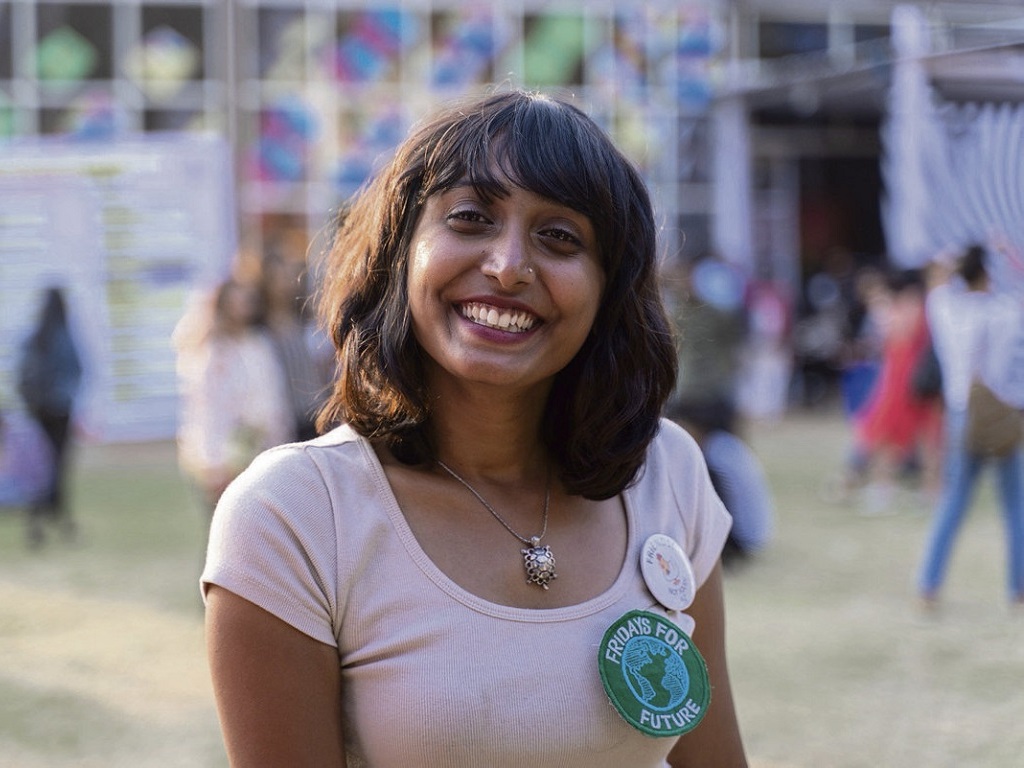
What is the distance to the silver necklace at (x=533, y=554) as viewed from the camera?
5.76 ft

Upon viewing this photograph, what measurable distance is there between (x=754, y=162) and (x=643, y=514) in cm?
1805

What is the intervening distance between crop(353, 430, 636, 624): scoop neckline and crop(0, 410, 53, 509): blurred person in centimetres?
770

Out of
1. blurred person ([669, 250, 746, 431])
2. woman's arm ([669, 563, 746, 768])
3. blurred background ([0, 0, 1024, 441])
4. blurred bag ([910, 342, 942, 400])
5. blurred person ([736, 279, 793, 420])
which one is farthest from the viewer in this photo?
blurred background ([0, 0, 1024, 441])

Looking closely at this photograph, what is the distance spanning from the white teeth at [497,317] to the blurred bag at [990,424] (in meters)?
5.44

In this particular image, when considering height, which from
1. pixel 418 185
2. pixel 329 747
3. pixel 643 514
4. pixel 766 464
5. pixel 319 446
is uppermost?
pixel 418 185

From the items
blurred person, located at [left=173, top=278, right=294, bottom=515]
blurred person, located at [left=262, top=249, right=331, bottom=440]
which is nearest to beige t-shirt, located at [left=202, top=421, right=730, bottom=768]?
blurred person, located at [left=173, top=278, right=294, bottom=515]

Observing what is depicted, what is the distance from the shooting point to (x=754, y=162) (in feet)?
63.4

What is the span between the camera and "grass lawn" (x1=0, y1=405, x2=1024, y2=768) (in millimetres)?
4742

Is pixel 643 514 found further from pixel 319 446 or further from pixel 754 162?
pixel 754 162

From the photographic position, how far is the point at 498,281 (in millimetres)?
1690

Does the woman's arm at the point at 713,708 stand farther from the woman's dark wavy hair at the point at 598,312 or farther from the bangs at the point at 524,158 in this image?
the bangs at the point at 524,158

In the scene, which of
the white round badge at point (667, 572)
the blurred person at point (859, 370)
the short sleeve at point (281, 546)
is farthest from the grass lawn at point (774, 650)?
the short sleeve at point (281, 546)

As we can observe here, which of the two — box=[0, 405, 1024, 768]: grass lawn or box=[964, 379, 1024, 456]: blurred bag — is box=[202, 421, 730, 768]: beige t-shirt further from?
box=[964, 379, 1024, 456]: blurred bag

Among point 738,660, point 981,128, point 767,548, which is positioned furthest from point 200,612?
point 981,128
